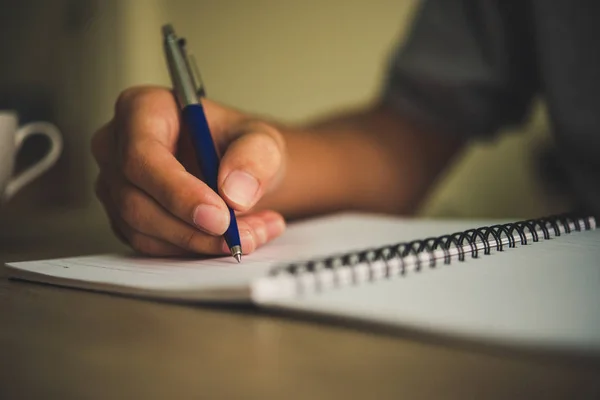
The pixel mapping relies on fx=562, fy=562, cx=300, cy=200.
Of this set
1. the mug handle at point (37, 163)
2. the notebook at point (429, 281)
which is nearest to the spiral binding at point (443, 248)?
the notebook at point (429, 281)

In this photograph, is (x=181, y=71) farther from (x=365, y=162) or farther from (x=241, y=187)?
(x=365, y=162)

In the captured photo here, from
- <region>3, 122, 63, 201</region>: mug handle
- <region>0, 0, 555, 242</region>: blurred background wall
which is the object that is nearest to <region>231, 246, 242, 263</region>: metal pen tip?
<region>3, 122, 63, 201</region>: mug handle

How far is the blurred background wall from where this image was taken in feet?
3.59

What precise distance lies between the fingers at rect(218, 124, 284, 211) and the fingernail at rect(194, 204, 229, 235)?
13 mm

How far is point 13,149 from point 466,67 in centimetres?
48

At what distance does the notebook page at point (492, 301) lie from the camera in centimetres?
17

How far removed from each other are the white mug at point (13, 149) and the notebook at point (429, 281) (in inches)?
4.1

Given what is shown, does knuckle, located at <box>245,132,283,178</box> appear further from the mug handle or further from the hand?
the mug handle

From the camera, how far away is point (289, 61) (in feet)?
4.45

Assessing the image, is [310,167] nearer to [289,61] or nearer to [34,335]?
[34,335]

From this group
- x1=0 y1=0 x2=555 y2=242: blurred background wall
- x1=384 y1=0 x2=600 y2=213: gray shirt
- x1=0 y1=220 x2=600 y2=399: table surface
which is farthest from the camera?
x1=0 y1=0 x2=555 y2=242: blurred background wall

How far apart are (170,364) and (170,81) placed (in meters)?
0.25

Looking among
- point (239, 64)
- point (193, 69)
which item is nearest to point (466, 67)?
point (193, 69)

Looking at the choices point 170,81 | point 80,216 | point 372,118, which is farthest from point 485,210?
point 170,81
